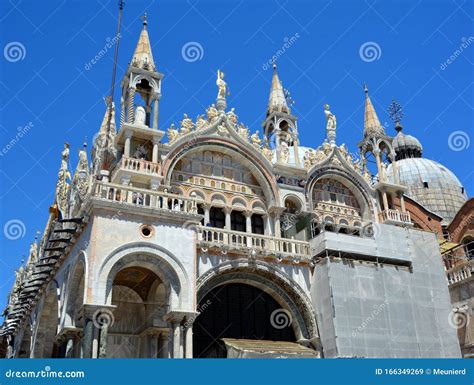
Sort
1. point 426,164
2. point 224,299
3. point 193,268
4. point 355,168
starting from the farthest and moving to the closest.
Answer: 1. point 426,164
2. point 355,168
3. point 224,299
4. point 193,268

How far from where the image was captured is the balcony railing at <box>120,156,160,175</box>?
951 inches

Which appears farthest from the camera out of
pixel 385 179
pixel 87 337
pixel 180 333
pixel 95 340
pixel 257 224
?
pixel 385 179

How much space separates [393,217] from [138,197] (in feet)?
51.9

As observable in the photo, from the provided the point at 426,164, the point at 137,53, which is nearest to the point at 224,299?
the point at 137,53

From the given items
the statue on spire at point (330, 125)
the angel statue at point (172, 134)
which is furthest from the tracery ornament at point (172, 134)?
the statue on spire at point (330, 125)

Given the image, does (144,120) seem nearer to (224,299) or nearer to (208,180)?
(208,180)

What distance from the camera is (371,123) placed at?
3362 cm

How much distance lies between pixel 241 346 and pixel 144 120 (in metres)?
11.5

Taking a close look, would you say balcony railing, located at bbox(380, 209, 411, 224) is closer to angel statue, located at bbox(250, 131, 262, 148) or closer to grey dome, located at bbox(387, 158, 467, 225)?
angel statue, located at bbox(250, 131, 262, 148)

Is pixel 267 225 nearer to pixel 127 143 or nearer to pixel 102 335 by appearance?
pixel 127 143

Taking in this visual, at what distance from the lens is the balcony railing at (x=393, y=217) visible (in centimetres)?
3018

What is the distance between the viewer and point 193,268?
20281 millimetres

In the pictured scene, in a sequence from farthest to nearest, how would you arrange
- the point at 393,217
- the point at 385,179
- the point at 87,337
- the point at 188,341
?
the point at 385,179 < the point at 393,217 < the point at 188,341 < the point at 87,337

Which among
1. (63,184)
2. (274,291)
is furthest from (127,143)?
(63,184)
